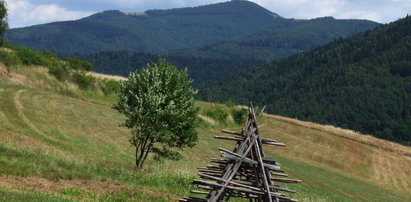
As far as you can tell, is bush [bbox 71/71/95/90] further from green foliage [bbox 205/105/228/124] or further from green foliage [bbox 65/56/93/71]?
green foliage [bbox 205/105/228/124]

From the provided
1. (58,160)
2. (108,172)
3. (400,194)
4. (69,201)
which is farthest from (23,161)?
(400,194)

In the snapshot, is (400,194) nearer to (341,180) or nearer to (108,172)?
(341,180)

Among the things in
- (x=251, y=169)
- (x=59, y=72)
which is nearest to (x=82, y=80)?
(x=59, y=72)

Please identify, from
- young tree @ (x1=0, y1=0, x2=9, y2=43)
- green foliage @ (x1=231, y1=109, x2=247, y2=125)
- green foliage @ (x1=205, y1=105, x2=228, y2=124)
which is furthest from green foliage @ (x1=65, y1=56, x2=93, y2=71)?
young tree @ (x1=0, y1=0, x2=9, y2=43)

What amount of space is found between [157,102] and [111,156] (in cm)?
1253

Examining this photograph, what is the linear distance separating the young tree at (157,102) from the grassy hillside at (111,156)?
2985mm

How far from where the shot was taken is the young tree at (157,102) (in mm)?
31828

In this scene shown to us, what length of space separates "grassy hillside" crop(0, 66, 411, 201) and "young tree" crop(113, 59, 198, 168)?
2.98m

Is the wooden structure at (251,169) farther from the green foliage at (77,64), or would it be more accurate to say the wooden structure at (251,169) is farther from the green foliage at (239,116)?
the green foliage at (239,116)

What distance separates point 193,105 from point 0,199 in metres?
20.3

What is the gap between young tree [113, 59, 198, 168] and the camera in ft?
104

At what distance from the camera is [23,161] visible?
80.9ft

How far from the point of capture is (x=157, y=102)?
31.2 m

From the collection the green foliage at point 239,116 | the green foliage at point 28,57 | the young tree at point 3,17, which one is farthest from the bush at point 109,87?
the young tree at point 3,17
